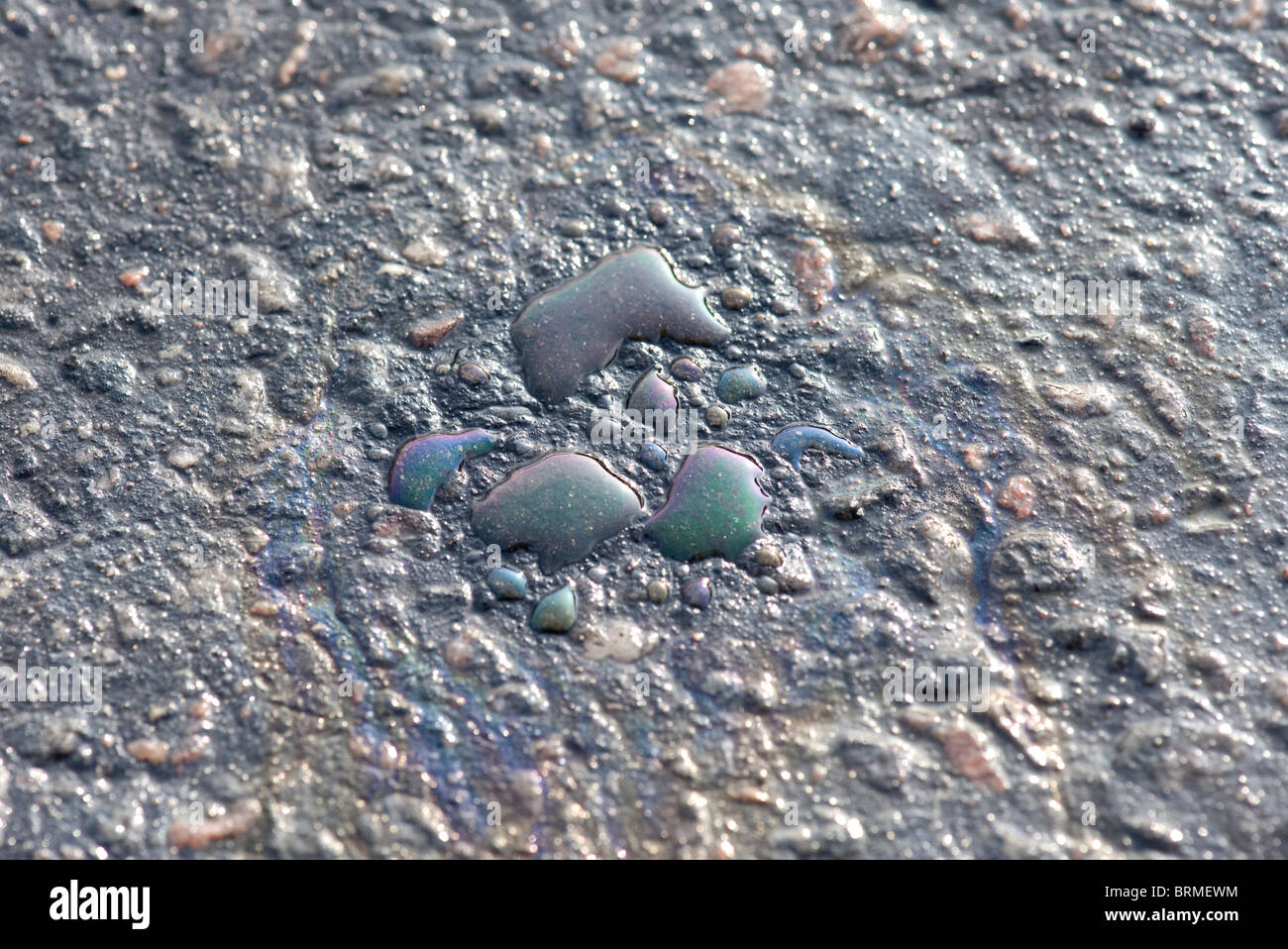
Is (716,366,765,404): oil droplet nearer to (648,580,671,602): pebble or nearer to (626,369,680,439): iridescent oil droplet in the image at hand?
(626,369,680,439): iridescent oil droplet

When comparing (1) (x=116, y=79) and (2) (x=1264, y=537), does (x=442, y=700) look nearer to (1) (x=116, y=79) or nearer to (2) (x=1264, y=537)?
(2) (x=1264, y=537)

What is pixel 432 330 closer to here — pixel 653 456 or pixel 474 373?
pixel 474 373

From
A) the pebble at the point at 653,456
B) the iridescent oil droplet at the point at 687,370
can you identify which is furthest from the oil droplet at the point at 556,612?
the iridescent oil droplet at the point at 687,370

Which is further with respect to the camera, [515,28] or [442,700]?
[515,28]

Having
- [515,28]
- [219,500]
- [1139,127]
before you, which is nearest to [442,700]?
[219,500]

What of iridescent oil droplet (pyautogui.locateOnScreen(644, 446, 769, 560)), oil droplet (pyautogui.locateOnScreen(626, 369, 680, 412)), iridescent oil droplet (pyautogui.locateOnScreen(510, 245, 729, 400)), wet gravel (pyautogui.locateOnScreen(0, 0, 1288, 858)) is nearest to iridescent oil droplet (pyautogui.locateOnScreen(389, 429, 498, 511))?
wet gravel (pyautogui.locateOnScreen(0, 0, 1288, 858))

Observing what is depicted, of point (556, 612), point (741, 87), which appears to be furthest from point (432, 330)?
point (741, 87)
